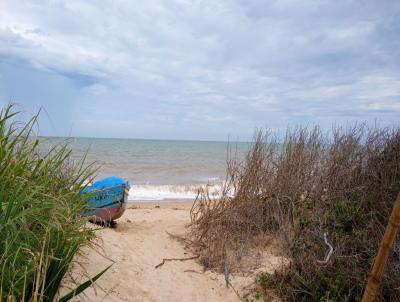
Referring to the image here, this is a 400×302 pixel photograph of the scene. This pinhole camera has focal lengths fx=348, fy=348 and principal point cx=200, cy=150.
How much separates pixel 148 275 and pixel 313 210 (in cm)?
272

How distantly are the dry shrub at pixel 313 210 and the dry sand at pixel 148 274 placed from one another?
1.18 ft

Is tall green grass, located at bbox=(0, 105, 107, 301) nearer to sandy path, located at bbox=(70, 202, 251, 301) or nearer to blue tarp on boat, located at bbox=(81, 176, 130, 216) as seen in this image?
sandy path, located at bbox=(70, 202, 251, 301)

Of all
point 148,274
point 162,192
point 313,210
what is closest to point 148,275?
point 148,274

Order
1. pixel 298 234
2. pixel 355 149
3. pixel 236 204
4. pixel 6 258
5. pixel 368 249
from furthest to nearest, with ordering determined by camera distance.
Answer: pixel 355 149
pixel 236 204
pixel 298 234
pixel 368 249
pixel 6 258

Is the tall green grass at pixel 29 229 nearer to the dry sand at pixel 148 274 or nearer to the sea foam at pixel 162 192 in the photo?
the dry sand at pixel 148 274

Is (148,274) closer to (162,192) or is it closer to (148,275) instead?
(148,275)

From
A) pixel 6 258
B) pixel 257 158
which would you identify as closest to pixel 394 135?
pixel 257 158

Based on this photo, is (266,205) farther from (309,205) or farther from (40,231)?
(40,231)

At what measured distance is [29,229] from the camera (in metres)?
2.64

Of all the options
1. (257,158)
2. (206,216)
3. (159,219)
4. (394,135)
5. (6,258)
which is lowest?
(159,219)

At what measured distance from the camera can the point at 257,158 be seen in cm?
613

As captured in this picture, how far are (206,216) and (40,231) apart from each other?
12.1ft

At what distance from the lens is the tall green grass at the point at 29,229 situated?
88.5 inches

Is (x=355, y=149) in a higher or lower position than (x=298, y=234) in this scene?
higher
